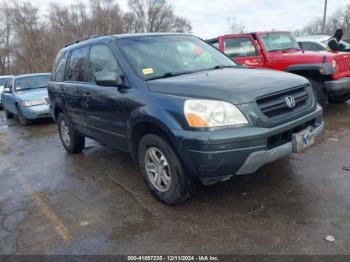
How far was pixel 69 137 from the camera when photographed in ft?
19.9

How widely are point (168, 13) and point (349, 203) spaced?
189ft

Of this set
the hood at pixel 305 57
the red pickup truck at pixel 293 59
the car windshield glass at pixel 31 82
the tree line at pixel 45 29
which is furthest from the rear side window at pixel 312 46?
the tree line at pixel 45 29

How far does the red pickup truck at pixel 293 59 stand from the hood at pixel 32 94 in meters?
5.15

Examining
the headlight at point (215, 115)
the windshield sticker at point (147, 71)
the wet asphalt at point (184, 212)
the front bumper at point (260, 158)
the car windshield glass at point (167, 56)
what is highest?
the car windshield glass at point (167, 56)

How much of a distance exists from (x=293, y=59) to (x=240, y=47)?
4.41 ft

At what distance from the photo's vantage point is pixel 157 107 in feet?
11.2

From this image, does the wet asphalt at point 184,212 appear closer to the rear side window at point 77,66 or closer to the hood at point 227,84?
the hood at point 227,84

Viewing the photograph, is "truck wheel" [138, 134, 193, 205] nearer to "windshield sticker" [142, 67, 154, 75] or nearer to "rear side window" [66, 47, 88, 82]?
"windshield sticker" [142, 67, 154, 75]

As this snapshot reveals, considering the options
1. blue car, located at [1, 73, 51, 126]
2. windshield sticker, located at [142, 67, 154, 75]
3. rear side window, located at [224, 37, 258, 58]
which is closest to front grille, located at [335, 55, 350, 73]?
rear side window, located at [224, 37, 258, 58]

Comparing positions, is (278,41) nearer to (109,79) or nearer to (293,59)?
(293,59)

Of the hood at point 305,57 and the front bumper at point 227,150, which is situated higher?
the hood at point 305,57

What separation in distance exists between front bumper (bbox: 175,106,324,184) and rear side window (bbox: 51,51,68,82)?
3.37 meters

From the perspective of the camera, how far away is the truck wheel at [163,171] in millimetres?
3383

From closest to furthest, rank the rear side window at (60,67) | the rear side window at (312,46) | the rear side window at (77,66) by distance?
the rear side window at (77,66) < the rear side window at (60,67) < the rear side window at (312,46)
